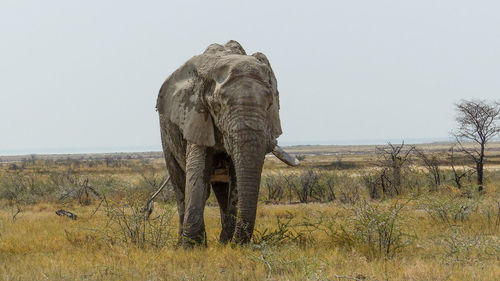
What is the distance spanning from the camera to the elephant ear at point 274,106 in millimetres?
5797

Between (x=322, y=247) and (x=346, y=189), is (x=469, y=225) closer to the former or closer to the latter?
(x=322, y=247)

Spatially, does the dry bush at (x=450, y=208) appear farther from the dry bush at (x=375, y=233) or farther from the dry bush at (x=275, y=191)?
the dry bush at (x=275, y=191)

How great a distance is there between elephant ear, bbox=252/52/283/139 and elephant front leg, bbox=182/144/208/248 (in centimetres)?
95

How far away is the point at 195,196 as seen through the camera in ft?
18.6

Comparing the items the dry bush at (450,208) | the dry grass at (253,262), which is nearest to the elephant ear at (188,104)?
the dry grass at (253,262)

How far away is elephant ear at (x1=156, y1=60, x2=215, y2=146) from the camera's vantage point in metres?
5.75

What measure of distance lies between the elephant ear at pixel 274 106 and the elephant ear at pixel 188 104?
78 centimetres

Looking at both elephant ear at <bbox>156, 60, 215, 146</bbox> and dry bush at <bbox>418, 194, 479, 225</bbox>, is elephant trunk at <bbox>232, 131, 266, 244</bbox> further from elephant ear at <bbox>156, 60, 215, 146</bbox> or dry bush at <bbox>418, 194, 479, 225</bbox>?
dry bush at <bbox>418, 194, 479, 225</bbox>

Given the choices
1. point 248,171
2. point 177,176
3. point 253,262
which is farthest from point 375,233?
point 177,176

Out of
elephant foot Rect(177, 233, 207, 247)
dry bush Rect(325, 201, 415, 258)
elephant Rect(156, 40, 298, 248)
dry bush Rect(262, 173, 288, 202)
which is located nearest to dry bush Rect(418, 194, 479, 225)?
dry bush Rect(325, 201, 415, 258)

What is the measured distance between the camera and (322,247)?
5.92 metres

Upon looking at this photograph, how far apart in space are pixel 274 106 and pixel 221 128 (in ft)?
2.69

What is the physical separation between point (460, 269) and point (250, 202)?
7.49 ft

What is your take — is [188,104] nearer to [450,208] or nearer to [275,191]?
[450,208]
